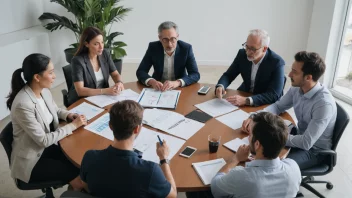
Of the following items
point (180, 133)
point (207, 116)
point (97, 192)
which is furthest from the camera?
point (207, 116)

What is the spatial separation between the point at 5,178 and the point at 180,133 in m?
1.79

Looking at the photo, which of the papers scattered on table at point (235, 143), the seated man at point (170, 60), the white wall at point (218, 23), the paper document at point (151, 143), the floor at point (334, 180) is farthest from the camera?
the white wall at point (218, 23)

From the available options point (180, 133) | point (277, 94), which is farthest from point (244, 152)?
point (277, 94)

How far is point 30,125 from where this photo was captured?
6.30 feet

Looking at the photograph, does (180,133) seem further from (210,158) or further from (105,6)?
(105,6)

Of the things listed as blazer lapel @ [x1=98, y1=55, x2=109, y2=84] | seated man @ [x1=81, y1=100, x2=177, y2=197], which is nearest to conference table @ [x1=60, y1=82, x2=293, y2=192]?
seated man @ [x1=81, y1=100, x2=177, y2=197]

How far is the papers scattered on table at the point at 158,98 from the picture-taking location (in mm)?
2455

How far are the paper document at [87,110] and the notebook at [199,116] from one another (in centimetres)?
67

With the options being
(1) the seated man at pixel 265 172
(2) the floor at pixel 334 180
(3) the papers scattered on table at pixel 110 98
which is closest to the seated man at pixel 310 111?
(1) the seated man at pixel 265 172

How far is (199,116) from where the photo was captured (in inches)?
89.7

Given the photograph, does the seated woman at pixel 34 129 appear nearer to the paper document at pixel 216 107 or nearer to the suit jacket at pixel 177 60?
the paper document at pixel 216 107

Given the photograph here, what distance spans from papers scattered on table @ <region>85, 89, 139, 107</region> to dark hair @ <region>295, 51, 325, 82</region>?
131cm

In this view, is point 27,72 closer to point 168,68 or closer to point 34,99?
point 34,99

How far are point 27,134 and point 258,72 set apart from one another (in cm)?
187
